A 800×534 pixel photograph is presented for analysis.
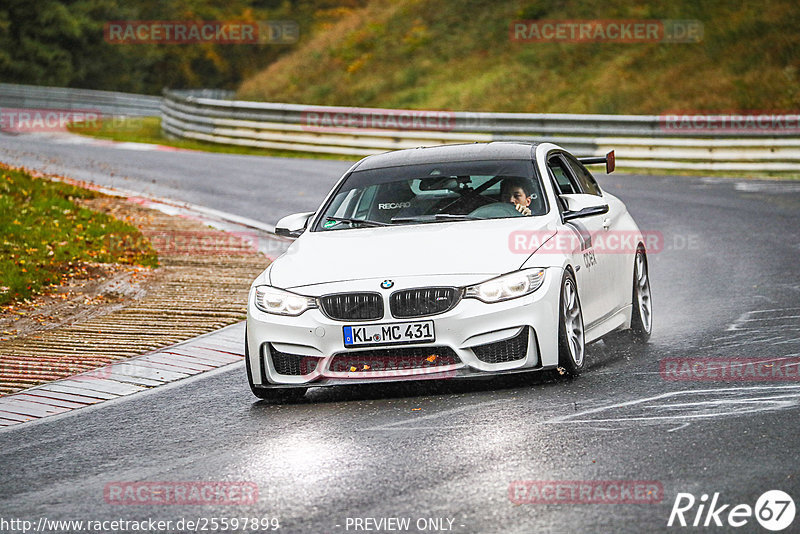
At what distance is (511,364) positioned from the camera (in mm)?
7891

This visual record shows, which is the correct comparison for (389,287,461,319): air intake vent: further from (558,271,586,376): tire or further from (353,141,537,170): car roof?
(353,141,537,170): car roof

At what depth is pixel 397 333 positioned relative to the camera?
307 inches

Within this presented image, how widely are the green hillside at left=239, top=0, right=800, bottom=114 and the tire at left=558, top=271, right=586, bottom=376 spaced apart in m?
22.6

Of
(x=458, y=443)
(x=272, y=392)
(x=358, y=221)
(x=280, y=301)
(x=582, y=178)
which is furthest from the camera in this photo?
(x=582, y=178)

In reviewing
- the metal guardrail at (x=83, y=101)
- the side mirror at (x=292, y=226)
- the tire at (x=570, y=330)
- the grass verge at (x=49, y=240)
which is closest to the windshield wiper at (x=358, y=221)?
the side mirror at (x=292, y=226)

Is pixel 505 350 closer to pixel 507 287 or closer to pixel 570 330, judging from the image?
pixel 507 287

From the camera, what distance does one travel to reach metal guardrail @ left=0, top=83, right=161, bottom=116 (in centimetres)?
4606

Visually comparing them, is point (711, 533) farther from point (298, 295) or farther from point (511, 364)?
point (298, 295)

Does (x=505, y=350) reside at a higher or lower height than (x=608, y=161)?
lower

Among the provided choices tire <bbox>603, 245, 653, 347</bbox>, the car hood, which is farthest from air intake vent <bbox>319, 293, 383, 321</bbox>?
tire <bbox>603, 245, 653, 347</bbox>

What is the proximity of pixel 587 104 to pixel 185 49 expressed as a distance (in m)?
43.1

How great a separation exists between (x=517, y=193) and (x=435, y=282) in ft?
4.98

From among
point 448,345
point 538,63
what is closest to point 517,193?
point 448,345

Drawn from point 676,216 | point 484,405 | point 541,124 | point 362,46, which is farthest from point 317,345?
point 362,46
